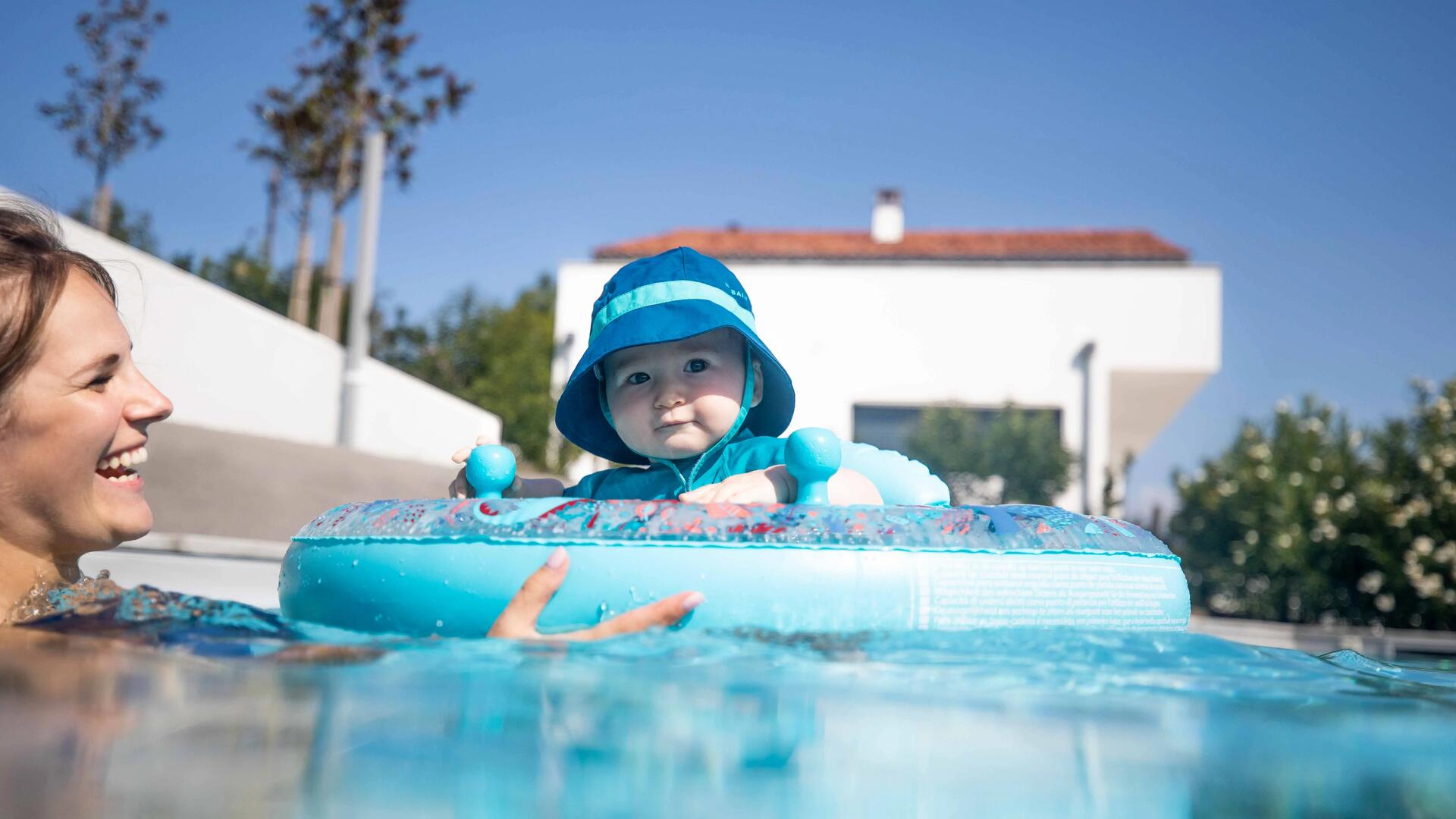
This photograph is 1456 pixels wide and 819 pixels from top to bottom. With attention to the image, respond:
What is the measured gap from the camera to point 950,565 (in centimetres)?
246

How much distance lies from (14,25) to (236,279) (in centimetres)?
639

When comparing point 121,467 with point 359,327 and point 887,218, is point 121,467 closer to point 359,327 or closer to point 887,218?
point 359,327

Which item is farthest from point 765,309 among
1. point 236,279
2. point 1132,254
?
point 236,279

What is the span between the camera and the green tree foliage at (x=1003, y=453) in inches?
625

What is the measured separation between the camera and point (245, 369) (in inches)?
500

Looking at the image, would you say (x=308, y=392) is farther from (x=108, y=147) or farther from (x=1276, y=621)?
(x=1276, y=621)

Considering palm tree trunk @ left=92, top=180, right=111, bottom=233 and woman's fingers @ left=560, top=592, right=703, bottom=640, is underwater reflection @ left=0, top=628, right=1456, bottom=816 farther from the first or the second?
palm tree trunk @ left=92, top=180, right=111, bottom=233

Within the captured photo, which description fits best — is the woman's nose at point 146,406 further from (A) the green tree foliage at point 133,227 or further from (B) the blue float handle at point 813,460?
(A) the green tree foliage at point 133,227

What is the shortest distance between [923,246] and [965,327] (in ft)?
9.97

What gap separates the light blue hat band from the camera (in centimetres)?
312

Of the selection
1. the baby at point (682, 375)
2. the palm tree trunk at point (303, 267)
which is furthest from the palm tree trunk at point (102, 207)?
the baby at point (682, 375)

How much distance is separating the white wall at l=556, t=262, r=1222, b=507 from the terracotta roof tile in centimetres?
38

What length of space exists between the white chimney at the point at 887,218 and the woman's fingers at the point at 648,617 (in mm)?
20226

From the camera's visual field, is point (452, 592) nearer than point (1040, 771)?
No
